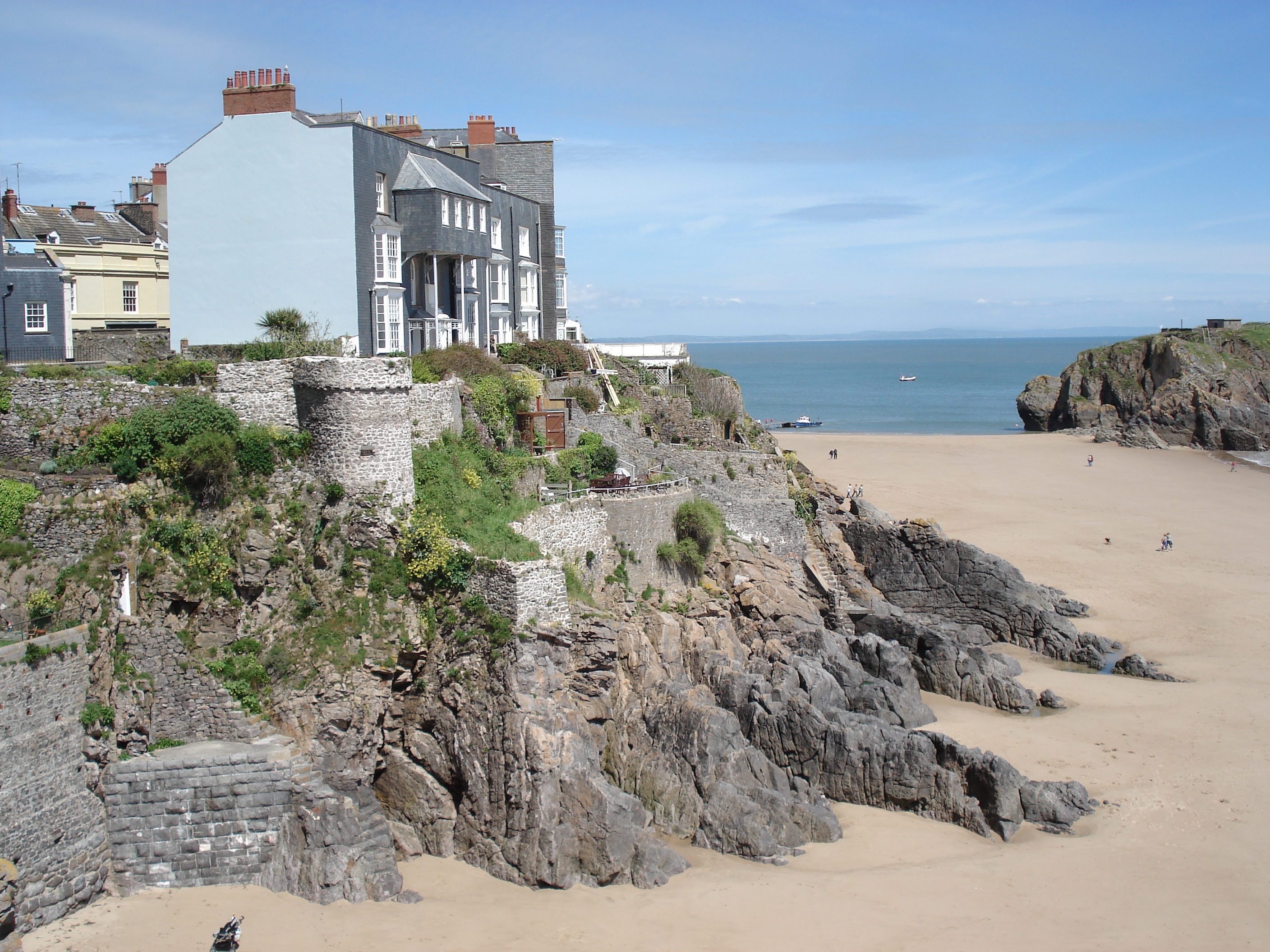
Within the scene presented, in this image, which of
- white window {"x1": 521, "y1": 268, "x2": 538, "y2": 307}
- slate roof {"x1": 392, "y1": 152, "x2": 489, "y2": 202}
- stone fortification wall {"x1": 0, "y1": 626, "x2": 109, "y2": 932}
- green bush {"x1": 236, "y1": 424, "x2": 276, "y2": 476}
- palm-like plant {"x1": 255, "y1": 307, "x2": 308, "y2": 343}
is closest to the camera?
stone fortification wall {"x1": 0, "y1": 626, "x2": 109, "y2": 932}

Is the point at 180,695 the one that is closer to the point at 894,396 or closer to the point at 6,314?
the point at 6,314

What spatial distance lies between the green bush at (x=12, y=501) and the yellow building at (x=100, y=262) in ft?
38.4

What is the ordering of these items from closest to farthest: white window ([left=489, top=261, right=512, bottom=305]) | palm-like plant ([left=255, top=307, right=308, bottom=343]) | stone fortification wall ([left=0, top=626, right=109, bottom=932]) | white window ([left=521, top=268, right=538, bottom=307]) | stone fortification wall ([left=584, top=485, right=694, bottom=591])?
stone fortification wall ([left=0, top=626, right=109, bottom=932]) → stone fortification wall ([left=584, top=485, right=694, bottom=591]) → palm-like plant ([left=255, top=307, right=308, bottom=343]) → white window ([left=489, top=261, right=512, bottom=305]) → white window ([left=521, top=268, right=538, bottom=307])

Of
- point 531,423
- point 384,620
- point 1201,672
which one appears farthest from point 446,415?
point 1201,672

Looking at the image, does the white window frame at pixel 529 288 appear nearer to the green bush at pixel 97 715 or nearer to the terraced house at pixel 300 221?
the terraced house at pixel 300 221

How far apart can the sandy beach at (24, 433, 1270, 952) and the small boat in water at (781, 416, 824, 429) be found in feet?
181

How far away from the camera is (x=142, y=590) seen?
1767cm

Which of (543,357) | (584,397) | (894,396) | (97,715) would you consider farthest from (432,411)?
(894,396)

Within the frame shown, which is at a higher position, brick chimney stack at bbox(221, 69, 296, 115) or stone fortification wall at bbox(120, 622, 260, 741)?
brick chimney stack at bbox(221, 69, 296, 115)

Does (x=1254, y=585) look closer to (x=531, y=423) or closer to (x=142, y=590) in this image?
(x=531, y=423)

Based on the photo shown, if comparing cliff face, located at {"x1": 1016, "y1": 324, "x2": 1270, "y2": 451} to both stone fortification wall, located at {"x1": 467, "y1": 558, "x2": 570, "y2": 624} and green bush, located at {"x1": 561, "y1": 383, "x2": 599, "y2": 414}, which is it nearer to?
green bush, located at {"x1": 561, "y1": 383, "x2": 599, "y2": 414}

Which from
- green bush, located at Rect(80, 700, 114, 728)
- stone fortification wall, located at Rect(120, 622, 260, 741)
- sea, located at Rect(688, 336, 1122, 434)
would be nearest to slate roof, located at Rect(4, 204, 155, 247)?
stone fortification wall, located at Rect(120, 622, 260, 741)

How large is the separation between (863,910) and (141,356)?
20.2 m

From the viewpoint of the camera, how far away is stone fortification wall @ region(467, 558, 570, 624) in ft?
62.2
